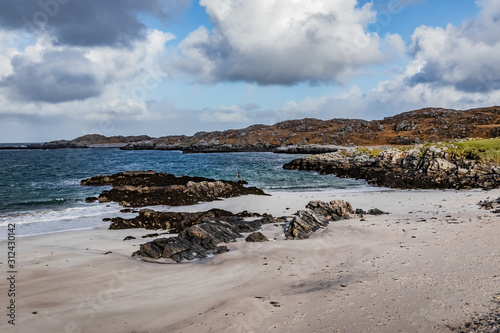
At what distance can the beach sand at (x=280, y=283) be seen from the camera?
737 cm

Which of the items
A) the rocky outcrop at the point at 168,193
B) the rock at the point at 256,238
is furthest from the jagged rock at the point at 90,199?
the rock at the point at 256,238

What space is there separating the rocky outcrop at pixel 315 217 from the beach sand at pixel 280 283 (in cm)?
63

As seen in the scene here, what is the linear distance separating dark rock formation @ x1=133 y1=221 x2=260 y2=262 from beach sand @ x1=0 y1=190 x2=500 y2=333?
Answer: 73 cm

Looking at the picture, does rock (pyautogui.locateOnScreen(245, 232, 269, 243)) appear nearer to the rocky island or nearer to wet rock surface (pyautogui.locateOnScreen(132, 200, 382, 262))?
wet rock surface (pyautogui.locateOnScreen(132, 200, 382, 262))

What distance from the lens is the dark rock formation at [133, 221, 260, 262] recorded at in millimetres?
13031

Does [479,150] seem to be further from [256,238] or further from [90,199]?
[90,199]

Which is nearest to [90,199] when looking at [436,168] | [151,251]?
[151,251]

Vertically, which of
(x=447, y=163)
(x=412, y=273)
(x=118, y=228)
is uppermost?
(x=447, y=163)

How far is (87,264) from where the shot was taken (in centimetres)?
1202

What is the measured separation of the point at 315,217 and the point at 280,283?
793cm

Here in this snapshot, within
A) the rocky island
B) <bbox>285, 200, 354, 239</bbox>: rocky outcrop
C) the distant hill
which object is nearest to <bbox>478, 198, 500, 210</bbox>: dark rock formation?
<bbox>285, 200, 354, 239</bbox>: rocky outcrop

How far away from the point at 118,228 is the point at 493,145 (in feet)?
144

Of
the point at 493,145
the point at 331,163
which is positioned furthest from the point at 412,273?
the point at 331,163

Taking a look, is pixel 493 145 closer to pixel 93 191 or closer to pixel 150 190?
pixel 150 190
